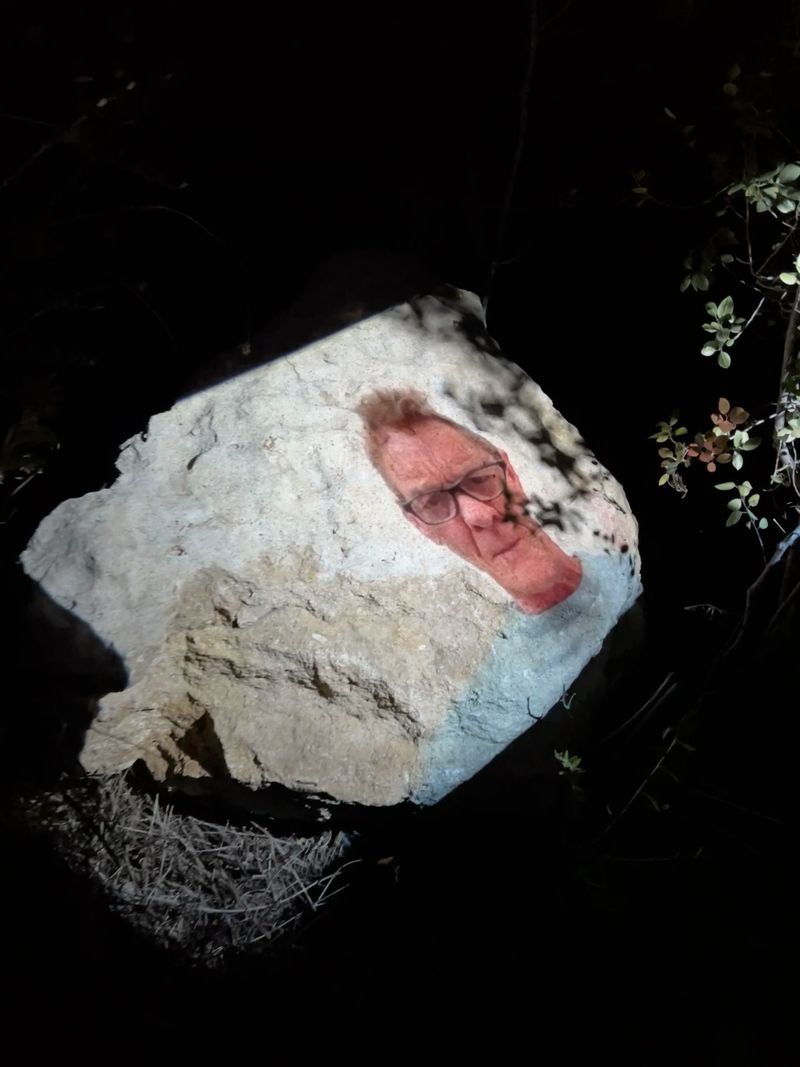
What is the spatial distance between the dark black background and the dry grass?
0.07 m

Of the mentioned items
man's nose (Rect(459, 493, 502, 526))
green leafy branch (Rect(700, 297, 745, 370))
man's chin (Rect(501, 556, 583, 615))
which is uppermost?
green leafy branch (Rect(700, 297, 745, 370))

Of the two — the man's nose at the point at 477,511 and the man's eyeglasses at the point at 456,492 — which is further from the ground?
the man's eyeglasses at the point at 456,492

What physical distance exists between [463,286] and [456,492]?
3.65 feet

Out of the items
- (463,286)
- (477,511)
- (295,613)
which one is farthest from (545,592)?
(463,286)

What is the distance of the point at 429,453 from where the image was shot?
2.14 m

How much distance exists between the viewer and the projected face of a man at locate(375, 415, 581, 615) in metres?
2.04

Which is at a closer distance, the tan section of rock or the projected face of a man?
the tan section of rock

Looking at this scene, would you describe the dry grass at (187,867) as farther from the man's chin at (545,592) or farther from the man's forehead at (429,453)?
the man's forehead at (429,453)

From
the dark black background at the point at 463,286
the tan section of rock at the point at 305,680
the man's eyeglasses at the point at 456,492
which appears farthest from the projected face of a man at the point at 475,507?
the dark black background at the point at 463,286

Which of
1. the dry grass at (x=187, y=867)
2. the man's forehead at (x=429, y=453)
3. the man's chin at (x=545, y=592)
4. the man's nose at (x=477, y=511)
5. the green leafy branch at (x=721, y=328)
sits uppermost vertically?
the green leafy branch at (x=721, y=328)

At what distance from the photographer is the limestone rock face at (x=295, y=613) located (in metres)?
1.89

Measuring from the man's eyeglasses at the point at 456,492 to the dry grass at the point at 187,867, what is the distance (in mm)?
855

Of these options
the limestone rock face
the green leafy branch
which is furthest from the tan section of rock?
the green leafy branch

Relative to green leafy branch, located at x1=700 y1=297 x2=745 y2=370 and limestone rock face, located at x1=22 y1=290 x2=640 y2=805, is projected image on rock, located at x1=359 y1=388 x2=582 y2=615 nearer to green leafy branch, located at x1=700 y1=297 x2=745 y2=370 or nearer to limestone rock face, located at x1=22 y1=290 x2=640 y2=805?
limestone rock face, located at x1=22 y1=290 x2=640 y2=805
